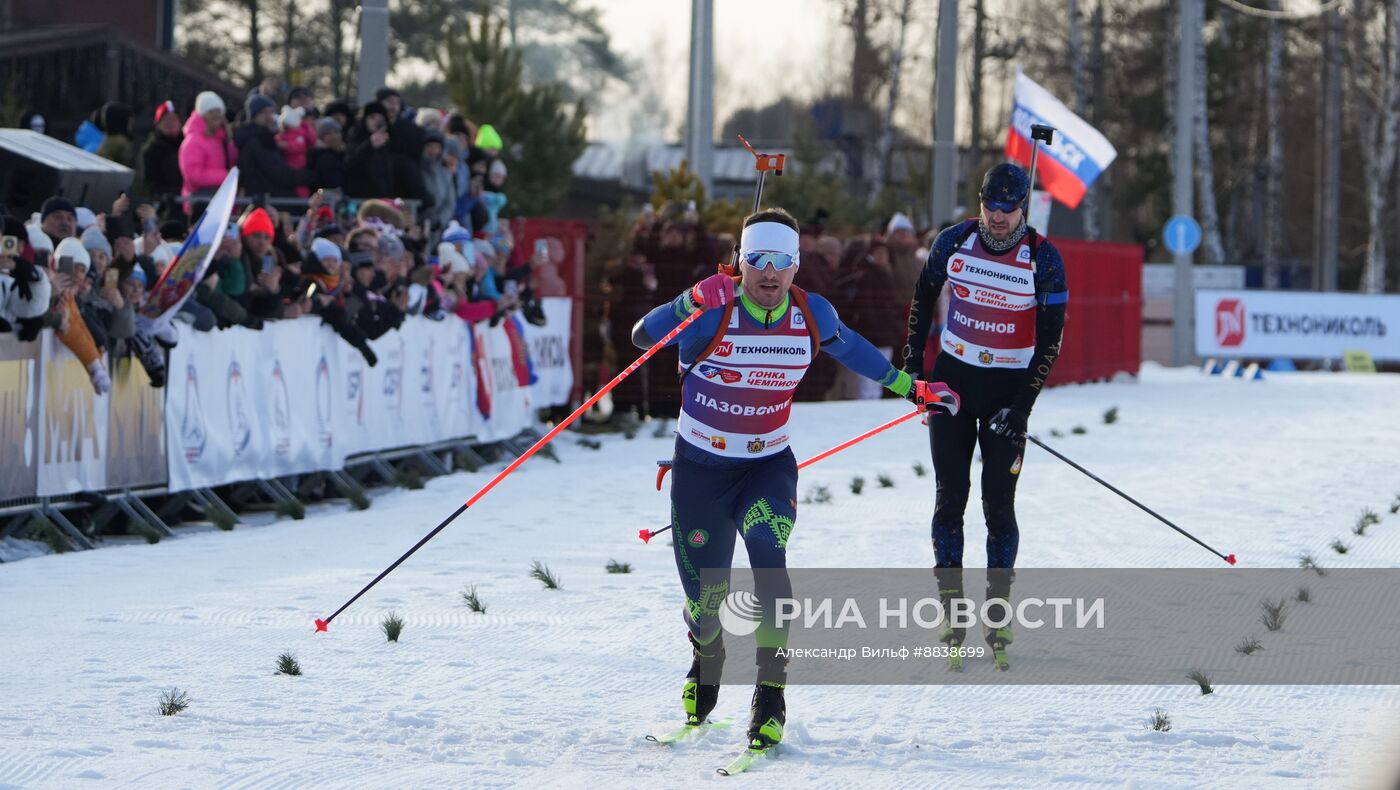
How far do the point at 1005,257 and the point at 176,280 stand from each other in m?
5.67

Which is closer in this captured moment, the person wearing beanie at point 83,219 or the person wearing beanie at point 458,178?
the person wearing beanie at point 83,219

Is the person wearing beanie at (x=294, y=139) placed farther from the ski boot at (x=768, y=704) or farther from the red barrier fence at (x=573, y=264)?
the ski boot at (x=768, y=704)

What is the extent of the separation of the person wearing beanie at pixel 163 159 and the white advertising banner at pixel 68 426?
468 cm

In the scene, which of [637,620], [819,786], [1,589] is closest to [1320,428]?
[637,620]

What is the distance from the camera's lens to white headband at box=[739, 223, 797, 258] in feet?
22.5

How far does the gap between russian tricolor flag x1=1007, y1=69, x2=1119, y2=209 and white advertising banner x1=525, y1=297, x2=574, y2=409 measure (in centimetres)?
565

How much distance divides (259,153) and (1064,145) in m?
10.1

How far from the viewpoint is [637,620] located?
9.34m

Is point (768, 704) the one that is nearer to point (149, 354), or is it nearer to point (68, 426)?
point (68, 426)

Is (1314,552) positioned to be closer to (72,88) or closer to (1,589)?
(1,589)

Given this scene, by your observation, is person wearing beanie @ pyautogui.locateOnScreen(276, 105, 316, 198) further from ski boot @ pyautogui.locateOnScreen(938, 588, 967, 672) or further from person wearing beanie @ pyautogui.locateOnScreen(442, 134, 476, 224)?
ski boot @ pyautogui.locateOnScreen(938, 588, 967, 672)

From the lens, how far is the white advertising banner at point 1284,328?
3212cm

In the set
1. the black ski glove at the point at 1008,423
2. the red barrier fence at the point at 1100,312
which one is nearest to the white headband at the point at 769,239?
the black ski glove at the point at 1008,423

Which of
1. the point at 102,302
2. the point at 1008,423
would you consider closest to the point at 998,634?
the point at 1008,423
